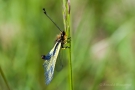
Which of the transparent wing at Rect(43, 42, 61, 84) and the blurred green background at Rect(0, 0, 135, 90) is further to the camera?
the blurred green background at Rect(0, 0, 135, 90)

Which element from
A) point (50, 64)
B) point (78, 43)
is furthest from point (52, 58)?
point (78, 43)

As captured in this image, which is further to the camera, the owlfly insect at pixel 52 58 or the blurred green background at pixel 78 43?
the blurred green background at pixel 78 43

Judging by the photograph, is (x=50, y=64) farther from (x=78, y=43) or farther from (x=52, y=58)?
(x=78, y=43)

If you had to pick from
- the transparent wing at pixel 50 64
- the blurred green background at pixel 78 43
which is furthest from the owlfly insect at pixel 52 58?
the blurred green background at pixel 78 43

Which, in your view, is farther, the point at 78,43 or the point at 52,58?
the point at 78,43

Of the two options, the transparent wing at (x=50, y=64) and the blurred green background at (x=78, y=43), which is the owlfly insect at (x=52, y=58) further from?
the blurred green background at (x=78, y=43)

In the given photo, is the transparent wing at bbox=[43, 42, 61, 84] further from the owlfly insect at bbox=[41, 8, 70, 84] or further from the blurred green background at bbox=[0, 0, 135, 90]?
the blurred green background at bbox=[0, 0, 135, 90]

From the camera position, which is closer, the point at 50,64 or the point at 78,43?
the point at 50,64

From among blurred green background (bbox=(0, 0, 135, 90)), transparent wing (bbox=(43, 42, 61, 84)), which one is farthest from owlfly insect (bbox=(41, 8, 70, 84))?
blurred green background (bbox=(0, 0, 135, 90))
